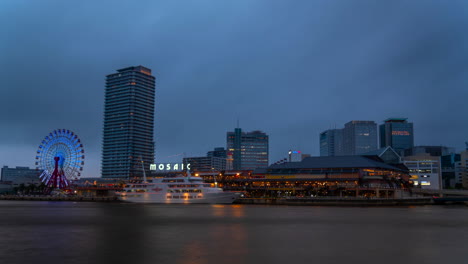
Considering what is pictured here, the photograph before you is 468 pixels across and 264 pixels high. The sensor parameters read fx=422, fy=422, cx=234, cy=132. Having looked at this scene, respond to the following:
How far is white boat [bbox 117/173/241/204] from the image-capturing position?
13650cm

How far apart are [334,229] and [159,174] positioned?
143 m

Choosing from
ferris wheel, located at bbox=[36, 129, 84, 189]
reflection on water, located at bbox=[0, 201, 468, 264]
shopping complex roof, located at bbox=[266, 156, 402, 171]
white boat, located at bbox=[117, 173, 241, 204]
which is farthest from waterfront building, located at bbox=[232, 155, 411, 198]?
reflection on water, located at bbox=[0, 201, 468, 264]

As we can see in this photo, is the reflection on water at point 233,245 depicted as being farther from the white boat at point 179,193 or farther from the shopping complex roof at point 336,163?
the shopping complex roof at point 336,163

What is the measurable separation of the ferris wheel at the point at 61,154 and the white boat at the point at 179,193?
25964mm

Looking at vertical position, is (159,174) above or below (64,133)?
below

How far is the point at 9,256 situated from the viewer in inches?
1297

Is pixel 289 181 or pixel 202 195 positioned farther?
pixel 289 181

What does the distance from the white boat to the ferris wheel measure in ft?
85.2

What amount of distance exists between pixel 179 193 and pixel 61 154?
5347cm

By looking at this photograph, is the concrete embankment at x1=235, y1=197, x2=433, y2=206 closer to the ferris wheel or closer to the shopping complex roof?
the shopping complex roof

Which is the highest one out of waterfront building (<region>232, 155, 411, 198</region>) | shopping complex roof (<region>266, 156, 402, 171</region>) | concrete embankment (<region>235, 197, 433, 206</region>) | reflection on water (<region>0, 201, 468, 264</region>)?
shopping complex roof (<region>266, 156, 402, 171</region>)

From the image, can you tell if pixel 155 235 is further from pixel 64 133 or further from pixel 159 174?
pixel 159 174

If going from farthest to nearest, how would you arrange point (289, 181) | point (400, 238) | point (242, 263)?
point (289, 181) → point (400, 238) → point (242, 263)

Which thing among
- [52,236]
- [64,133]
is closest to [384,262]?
[52,236]
